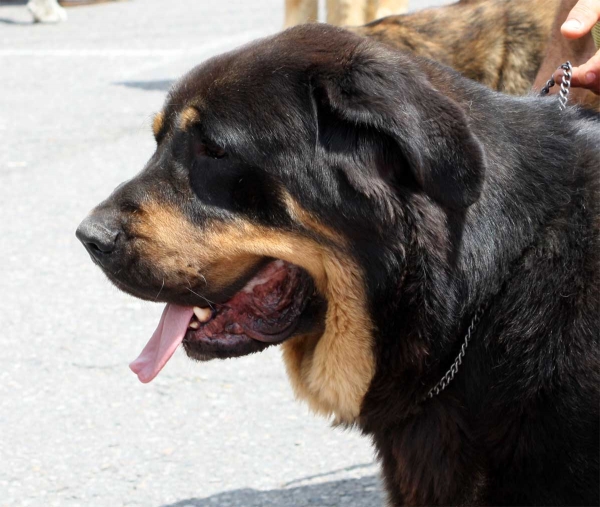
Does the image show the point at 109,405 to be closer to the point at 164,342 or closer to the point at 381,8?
the point at 164,342

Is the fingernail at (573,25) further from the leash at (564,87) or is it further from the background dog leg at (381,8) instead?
the background dog leg at (381,8)

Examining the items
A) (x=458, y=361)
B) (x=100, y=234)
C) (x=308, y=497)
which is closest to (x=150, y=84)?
(x=308, y=497)

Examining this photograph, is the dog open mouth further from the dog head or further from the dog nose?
the dog nose

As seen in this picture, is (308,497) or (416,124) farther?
(308,497)

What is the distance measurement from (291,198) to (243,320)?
18.3 inches

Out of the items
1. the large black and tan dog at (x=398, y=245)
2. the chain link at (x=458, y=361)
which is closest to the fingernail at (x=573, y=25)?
the large black and tan dog at (x=398, y=245)

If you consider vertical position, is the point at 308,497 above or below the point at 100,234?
below

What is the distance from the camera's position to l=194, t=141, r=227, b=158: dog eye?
104 inches

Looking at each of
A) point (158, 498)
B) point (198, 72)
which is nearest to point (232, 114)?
point (198, 72)

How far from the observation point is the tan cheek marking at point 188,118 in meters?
2.69

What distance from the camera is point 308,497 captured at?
11.7ft

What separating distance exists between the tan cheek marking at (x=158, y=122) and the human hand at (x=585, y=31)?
1372 mm

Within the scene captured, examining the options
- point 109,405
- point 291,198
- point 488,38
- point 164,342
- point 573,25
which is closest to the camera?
point 291,198

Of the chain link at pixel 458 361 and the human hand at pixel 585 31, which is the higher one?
the human hand at pixel 585 31
